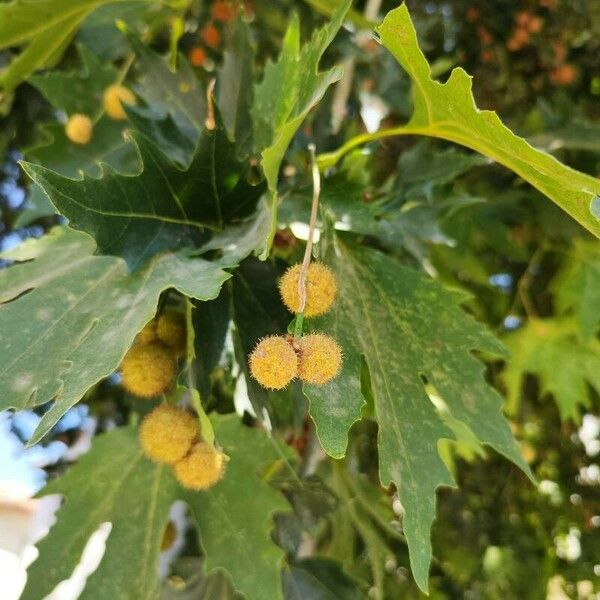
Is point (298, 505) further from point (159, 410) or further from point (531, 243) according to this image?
point (531, 243)

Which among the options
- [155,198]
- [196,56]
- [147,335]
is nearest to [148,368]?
[147,335]

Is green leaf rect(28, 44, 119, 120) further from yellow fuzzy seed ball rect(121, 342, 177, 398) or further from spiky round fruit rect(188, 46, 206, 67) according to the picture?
yellow fuzzy seed ball rect(121, 342, 177, 398)

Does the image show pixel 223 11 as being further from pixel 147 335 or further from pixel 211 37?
pixel 147 335

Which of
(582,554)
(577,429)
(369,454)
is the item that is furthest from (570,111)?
(582,554)

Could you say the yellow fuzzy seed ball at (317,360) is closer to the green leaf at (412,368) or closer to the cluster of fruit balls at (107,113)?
the green leaf at (412,368)

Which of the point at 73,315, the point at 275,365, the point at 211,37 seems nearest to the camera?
the point at 275,365

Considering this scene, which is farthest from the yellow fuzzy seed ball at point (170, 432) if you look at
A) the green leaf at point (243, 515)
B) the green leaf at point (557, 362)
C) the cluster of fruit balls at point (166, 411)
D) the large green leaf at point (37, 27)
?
the green leaf at point (557, 362)
